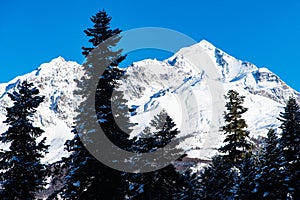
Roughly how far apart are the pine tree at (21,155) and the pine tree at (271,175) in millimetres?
14441

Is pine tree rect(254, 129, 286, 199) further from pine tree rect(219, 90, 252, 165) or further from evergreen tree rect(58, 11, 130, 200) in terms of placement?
evergreen tree rect(58, 11, 130, 200)

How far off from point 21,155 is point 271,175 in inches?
639

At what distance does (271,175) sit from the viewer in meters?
26.3

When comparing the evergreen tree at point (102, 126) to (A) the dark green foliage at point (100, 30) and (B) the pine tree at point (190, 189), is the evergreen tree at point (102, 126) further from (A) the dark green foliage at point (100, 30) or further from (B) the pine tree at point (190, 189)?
(B) the pine tree at point (190, 189)

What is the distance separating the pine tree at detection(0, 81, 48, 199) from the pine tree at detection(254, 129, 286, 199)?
14.4 m

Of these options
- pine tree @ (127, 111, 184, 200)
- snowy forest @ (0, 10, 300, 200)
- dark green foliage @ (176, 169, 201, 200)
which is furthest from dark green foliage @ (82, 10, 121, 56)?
dark green foliage @ (176, 169, 201, 200)

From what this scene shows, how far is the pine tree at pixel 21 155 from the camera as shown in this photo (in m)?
20.8

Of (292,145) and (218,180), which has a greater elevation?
(218,180)

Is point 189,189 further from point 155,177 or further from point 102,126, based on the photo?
point 102,126

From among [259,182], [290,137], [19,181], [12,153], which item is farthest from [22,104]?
[290,137]

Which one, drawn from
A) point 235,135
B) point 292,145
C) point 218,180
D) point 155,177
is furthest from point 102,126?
point 218,180

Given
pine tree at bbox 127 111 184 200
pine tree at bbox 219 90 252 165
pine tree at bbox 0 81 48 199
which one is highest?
pine tree at bbox 219 90 252 165

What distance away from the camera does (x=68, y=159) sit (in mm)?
22016

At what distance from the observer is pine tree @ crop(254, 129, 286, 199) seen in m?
26.2
